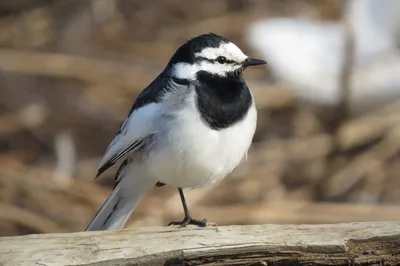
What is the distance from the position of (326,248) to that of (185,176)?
1.42 ft

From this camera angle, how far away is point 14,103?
15.7ft

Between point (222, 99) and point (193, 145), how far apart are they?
0.46ft

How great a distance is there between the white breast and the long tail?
0.59 feet

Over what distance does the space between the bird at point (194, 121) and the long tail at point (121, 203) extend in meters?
0.06

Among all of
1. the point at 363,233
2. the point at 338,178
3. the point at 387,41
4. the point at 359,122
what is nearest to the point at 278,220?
the point at 338,178

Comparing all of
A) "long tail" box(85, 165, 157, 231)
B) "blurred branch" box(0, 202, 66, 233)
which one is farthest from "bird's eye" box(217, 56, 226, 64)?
"blurred branch" box(0, 202, 66, 233)

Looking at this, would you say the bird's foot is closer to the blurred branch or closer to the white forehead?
the white forehead

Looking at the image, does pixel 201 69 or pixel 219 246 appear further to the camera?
pixel 201 69

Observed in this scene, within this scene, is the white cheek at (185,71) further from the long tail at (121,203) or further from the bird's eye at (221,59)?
the long tail at (121,203)

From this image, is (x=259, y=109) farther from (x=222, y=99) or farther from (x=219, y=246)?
(x=219, y=246)

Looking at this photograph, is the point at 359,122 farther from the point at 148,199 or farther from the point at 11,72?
the point at 11,72

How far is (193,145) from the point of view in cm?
250

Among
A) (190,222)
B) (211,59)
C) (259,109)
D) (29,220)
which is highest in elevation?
(259,109)

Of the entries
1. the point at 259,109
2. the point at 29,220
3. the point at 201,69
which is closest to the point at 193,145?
the point at 201,69
